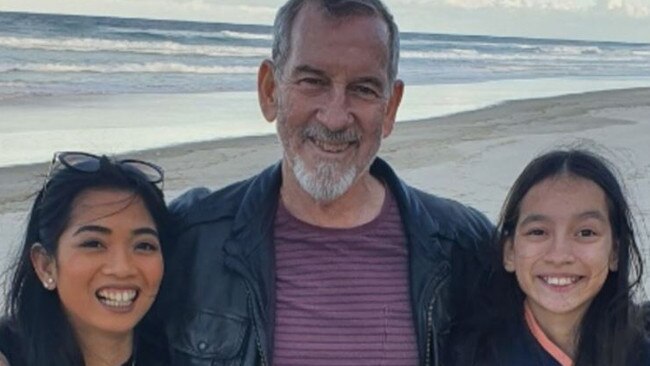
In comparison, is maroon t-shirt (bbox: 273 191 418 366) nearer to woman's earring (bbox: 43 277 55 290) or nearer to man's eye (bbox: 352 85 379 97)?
man's eye (bbox: 352 85 379 97)

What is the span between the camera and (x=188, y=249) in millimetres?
3199

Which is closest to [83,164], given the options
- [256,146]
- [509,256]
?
[509,256]

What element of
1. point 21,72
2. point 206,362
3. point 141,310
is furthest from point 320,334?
point 21,72

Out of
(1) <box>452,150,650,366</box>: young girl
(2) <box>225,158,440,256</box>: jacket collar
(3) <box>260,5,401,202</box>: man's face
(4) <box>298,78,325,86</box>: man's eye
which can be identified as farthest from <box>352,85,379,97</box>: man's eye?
(1) <box>452,150,650,366</box>: young girl

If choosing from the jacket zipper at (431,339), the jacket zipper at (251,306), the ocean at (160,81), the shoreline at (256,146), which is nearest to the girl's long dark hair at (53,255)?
the jacket zipper at (251,306)

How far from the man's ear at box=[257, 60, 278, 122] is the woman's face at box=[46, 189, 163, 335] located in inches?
24.2

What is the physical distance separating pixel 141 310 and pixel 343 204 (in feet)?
2.61

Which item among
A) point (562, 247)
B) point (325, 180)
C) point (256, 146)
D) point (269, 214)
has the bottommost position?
point (562, 247)

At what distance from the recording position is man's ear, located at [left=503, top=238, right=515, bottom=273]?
10.7 ft

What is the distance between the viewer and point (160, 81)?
830 inches

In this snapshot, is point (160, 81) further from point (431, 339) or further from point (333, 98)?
point (431, 339)

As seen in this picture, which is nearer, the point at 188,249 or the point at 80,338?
the point at 80,338

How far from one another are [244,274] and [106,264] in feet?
1.50

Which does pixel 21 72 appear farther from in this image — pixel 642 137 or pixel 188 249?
pixel 188 249
